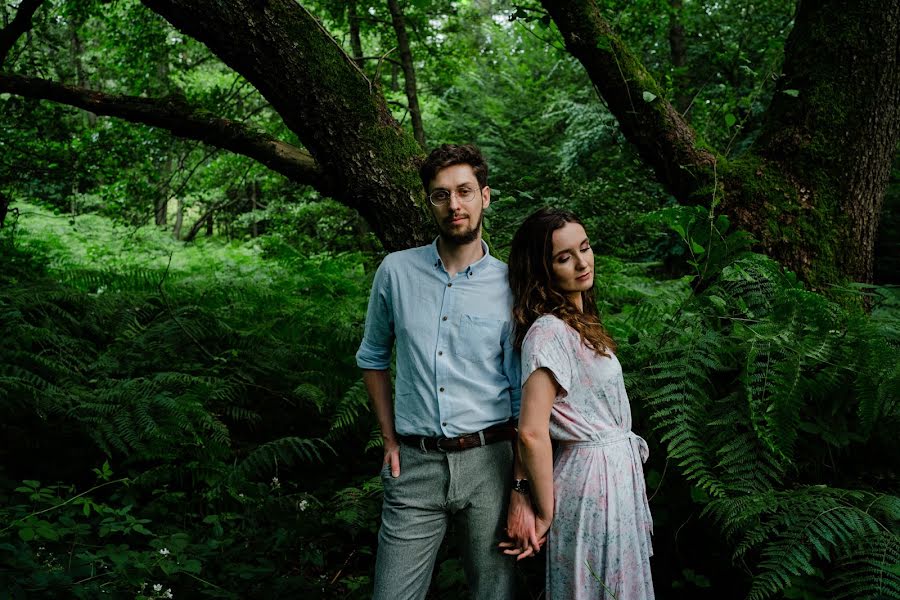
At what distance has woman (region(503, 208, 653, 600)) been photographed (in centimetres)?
182

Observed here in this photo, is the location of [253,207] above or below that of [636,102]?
above

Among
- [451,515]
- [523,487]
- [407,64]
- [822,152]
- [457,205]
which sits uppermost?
[407,64]

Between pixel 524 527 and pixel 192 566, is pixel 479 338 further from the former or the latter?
pixel 192 566

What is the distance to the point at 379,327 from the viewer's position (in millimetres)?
2254

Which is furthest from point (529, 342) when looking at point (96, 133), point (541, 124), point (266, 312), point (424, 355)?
point (541, 124)

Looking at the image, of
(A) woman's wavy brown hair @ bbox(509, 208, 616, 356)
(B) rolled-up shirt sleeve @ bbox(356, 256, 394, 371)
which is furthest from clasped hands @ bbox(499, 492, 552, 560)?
(B) rolled-up shirt sleeve @ bbox(356, 256, 394, 371)

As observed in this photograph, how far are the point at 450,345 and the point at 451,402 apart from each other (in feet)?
0.65

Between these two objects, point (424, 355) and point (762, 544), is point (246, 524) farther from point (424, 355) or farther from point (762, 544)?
point (762, 544)

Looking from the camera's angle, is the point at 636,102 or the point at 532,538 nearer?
the point at 532,538

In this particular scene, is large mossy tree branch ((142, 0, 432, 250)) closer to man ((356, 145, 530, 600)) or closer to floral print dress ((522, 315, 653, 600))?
man ((356, 145, 530, 600))

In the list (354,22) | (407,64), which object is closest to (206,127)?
(407,64)

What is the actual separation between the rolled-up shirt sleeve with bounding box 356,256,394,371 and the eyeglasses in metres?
0.31

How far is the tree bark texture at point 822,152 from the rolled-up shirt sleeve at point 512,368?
53.0 inches

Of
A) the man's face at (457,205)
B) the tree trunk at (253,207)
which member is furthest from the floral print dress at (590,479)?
the tree trunk at (253,207)
